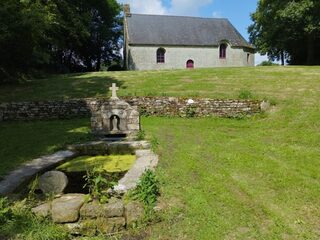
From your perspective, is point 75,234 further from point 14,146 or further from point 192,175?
point 14,146

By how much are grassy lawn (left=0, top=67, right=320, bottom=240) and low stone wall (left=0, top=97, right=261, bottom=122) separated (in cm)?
74

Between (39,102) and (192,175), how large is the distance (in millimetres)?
11758

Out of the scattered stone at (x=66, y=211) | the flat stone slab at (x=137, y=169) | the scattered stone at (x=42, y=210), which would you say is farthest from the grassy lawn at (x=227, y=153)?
the scattered stone at (x=42, y=210)

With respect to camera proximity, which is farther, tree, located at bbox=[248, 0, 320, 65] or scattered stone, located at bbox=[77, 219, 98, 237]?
tree, located at bbox=[248, 0, 320, 65]

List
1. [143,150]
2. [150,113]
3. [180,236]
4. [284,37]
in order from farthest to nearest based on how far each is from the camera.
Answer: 1. [284,37]
2. [150,113]
3. [143,150]
4. [180,236]

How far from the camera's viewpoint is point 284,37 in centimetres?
3344

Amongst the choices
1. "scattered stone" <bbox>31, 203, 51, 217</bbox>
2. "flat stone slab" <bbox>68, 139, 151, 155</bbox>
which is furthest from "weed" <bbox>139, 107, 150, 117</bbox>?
"scattered stone" <bbox>31, 203, 51, 217</bbox>

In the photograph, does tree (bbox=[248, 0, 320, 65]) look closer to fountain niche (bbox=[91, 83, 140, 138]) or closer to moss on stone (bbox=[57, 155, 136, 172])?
fountain niche (bbox=[91, 83, 140, 138])

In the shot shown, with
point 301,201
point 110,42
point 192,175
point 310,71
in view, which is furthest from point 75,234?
point 110,42

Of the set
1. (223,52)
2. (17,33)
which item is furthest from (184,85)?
(223,52)

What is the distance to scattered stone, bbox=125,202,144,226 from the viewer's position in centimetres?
566

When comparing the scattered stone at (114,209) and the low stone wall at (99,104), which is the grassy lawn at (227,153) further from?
the low stone wall at (99,104)

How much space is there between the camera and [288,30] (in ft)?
108

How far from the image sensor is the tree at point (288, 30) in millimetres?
30406
